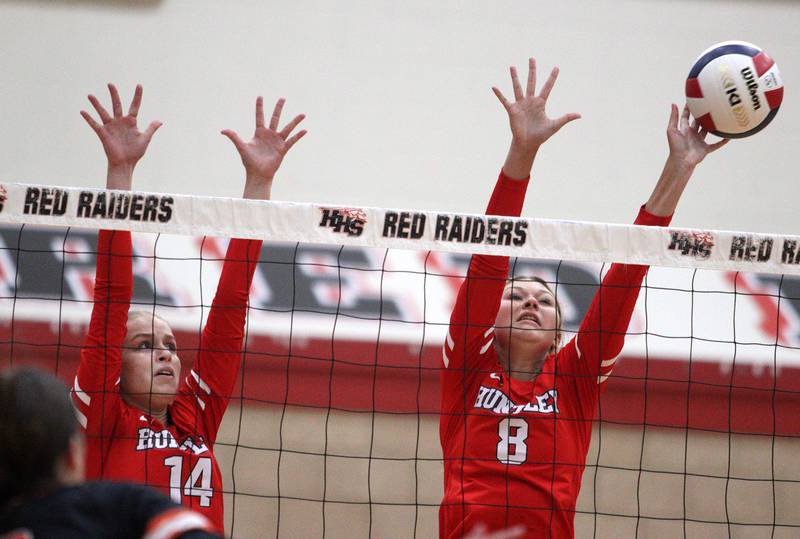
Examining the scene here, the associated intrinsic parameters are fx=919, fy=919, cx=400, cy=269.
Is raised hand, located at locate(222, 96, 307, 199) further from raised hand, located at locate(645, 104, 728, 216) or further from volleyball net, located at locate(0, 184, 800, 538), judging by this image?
volleyball net, located at locate(0, 184, 800, 538)

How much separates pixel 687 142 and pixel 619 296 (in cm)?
65

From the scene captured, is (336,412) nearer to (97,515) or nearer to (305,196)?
(305,196)

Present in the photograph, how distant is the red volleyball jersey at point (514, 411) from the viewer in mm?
3062

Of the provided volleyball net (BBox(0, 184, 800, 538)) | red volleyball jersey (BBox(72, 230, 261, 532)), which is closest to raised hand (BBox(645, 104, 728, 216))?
red volleyball jersey (BBox(72, 230, 261, 532))

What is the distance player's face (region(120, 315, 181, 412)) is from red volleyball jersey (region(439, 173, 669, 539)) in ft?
3.26

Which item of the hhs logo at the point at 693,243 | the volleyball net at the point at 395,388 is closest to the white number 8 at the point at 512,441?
the hhs logo at the point at 693,243

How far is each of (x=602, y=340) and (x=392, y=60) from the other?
166 inches

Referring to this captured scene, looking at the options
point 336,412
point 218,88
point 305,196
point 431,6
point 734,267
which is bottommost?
point 336,412

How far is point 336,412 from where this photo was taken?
245 inches

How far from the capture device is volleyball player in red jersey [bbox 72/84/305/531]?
3.06 meters

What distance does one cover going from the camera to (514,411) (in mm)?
3189

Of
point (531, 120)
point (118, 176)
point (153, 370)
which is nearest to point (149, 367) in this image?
point (153, 370)

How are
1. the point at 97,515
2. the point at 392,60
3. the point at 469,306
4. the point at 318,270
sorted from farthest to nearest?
the point at 392,60
the point at 318,270
the point at 469,306
the point at 97,515

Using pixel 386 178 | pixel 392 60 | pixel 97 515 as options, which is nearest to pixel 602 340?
pixel 97 515
